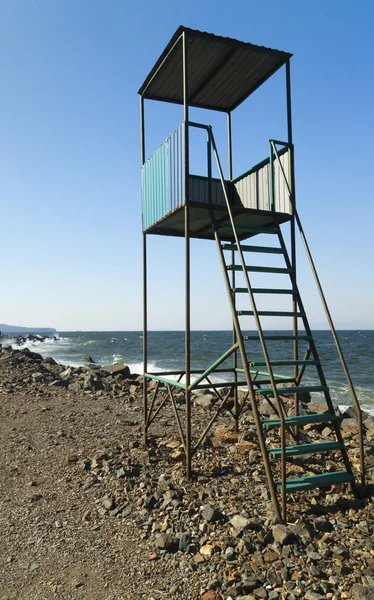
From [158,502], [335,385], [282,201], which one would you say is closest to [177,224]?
[282,201]

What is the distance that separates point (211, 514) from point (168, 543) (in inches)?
24.0

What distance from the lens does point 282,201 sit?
730 cm

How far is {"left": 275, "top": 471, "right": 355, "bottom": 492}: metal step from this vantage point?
5.03 m

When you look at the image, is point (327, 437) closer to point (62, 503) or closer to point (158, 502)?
point (158, 502)

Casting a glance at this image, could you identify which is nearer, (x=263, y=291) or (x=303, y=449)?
(x=303, y=449)

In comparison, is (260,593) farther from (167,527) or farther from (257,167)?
(257,167)

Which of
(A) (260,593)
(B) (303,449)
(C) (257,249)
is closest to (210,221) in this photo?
(C) (257,249)

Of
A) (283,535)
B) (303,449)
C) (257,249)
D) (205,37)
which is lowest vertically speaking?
(283,535)

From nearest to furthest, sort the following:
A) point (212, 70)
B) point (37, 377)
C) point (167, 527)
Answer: point (167, 527)
point (212, 70)
point (37, 377)

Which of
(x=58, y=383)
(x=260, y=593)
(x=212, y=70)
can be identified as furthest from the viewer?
(x=58, y=383)

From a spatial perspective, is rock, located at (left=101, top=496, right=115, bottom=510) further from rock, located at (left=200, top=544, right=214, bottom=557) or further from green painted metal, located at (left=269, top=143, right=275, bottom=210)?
green painted metal, located at (left=269, top=143, right=275, bottom=210)

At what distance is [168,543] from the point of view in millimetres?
4602

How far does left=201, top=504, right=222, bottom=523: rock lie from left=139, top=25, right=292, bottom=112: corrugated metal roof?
626 centimetres

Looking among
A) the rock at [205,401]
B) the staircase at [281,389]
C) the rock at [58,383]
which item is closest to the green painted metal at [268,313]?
the staircase at [281,389]
